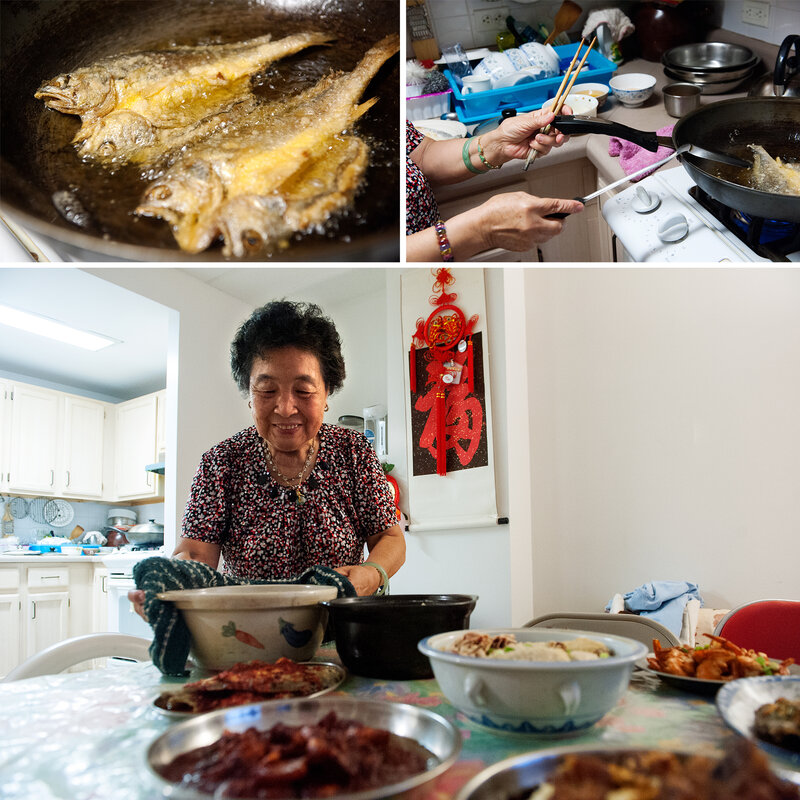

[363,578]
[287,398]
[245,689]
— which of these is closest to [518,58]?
[287,398]

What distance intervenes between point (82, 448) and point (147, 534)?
2.65 feet

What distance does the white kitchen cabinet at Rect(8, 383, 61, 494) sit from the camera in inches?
168

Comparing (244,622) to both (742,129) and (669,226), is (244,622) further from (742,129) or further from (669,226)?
(742,129)

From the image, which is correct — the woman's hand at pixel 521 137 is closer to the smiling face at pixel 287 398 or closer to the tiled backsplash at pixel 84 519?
the smiling face at pixel 287 398

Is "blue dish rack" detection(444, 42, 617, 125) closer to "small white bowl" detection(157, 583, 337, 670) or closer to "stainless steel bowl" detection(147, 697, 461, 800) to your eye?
"small white bowl" detection(157, 583, 337, 670)

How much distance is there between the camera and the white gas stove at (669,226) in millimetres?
1338

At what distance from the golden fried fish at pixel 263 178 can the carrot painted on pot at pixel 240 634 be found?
2.38 ft

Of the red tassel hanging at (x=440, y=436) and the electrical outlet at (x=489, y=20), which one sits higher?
the electrical outlet at (x=489, y=20)

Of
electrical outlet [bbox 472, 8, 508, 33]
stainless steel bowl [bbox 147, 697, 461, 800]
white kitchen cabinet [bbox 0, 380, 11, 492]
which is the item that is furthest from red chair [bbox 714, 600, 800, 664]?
white kitchen cabinet [bbox 0, 380, 11, 492]

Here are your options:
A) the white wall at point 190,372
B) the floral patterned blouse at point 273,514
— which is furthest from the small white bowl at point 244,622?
the white wall at point 190,372

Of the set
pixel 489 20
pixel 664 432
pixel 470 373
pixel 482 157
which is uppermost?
pixel 489 20

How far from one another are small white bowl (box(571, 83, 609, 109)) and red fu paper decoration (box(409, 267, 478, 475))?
948 mm

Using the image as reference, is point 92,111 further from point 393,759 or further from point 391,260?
point 393,759

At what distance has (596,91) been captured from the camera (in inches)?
68.9
